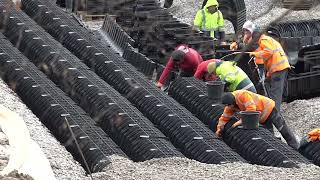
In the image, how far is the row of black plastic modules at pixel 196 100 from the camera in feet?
51.6

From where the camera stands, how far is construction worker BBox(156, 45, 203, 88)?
1716 centimetres

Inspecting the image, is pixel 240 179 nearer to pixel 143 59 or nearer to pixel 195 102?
pixel 195 102

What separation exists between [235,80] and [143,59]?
153 inches

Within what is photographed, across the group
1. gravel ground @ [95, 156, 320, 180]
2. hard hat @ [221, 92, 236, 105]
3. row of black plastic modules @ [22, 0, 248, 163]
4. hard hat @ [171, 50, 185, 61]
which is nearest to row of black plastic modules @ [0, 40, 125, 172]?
gravel ground @ [95, 156, 320, 180]

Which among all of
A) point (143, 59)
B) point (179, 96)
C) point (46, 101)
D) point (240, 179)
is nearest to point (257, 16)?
point (143, 59)

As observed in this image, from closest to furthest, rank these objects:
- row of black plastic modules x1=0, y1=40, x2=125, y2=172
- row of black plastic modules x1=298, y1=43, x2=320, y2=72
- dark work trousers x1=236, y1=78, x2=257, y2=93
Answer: row of black plastic modules x1=0, y1=40, x2=125, y2=172 → dark work trousers x1=236, y1=78, x2=257, y2=93 → row of black plastic modules x1=298, y1=43, x2=320, y2=72

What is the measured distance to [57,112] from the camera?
1540 centimetres

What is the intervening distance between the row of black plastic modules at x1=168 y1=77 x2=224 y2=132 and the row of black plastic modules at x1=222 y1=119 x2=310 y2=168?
88cm

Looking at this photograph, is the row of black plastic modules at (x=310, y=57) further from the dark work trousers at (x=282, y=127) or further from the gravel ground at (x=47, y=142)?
the gravel ground at (x=47, y=142)

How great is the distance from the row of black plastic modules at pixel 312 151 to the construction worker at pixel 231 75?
1708 mm

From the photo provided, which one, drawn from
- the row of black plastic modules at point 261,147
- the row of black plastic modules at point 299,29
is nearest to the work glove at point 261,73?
the row of black plastic modules at point 261,147

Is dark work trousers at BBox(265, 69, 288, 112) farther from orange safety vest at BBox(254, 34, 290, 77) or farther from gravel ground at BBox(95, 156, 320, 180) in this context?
gravel ground at BBox(95, 156, 320, 180)

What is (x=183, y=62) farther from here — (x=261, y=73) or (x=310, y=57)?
(x=310, y=57)

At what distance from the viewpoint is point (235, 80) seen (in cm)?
1588
